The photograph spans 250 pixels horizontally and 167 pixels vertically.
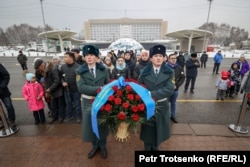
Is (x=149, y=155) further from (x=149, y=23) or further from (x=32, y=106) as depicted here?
(x=149, y=23)

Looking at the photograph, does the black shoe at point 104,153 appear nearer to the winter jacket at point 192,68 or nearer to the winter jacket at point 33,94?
the winter jacket at point 33,94

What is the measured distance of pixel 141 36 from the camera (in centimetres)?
11219

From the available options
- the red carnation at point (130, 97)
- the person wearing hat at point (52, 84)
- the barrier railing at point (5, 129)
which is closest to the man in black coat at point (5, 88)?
the barrier railing at point (5, 129)

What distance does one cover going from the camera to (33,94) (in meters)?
4.13

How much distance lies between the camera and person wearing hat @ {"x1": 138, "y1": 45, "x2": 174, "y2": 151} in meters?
2.41

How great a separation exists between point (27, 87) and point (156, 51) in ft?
11.2

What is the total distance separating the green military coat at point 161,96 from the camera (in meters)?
2.46

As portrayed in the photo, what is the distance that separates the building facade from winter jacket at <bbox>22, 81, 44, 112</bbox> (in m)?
107

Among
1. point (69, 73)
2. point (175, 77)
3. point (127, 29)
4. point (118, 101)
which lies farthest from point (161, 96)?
point (127, 29)

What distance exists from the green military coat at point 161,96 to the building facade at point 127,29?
10875cm

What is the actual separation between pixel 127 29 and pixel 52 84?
366ft

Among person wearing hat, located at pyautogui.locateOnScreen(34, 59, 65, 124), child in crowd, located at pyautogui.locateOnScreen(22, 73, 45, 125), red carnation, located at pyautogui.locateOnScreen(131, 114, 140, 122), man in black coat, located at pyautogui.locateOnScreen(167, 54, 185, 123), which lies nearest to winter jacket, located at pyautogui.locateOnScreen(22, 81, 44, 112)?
child in crowd, located at pyautogui.locateOnScreen(22, 73, 45, 125)

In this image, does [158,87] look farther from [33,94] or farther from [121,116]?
[33,94]

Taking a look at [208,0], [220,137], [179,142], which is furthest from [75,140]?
[208,0]
